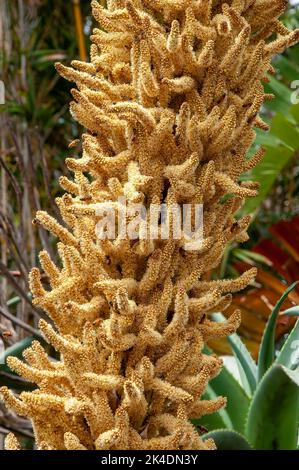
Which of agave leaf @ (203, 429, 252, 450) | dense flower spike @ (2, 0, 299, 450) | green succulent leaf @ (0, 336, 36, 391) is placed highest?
dense flower spike @ (2, 0, 299, 450)

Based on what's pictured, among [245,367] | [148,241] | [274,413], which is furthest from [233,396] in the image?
[148,241]

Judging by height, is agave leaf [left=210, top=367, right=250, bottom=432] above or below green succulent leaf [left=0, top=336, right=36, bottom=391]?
below

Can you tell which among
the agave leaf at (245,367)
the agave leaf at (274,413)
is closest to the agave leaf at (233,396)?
the agave leaf at (245,367)

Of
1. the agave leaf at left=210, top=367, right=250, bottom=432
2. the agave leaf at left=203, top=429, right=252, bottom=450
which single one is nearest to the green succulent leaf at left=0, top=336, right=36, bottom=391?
the agave leaf at left=210, top=367, right=250, bottom=432

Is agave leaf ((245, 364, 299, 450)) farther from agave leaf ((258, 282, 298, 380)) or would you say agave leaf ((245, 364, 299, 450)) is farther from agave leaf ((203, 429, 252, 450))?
agave leaf ((258, 282, 298, 380))
